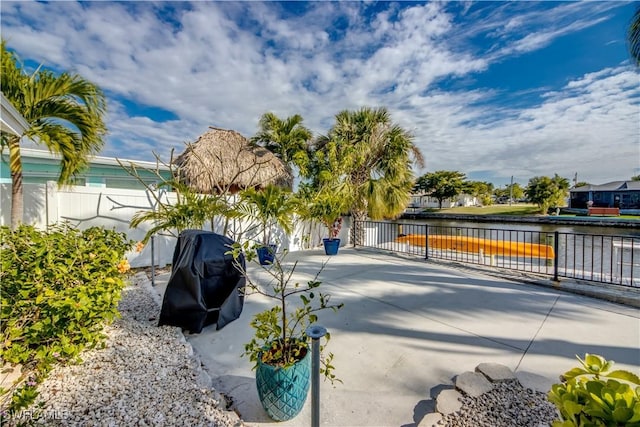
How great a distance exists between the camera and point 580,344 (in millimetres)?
2572

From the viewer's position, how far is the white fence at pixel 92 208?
4758mm

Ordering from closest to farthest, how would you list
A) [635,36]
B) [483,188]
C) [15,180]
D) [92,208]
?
[15,180]
[635,36]
[92,208]
[483,188]

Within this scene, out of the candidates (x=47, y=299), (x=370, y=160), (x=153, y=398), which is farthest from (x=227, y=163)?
(x=153, y=398)

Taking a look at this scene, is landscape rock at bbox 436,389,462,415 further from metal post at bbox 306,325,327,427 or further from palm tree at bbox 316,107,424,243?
palm tree at bbox 316,107,424,243

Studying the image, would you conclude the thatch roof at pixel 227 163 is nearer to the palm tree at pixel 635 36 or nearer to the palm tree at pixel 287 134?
the palm tree at pixel 287 134

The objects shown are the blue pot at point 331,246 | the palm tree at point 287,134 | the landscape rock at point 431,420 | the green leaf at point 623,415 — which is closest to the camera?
the green leaf at point 623,415

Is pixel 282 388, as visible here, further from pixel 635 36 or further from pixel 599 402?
pixel 635 36

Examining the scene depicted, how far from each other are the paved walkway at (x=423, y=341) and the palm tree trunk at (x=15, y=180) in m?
2.52

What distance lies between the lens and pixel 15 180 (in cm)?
419

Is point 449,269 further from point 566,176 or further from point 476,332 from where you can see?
point 566,176

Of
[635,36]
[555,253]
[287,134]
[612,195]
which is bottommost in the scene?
[555,253]

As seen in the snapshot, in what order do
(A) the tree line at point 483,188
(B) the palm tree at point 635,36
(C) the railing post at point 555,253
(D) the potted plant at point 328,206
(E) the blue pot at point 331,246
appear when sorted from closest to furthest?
(C) the railing post at point 555,253 < (B) the palm tree at point 635,36 < (D) the potted plant at point 328,206 < (E) the blue pot at point 331,246 < (A) the tree line at point 483,188

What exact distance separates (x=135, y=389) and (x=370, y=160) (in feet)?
24.8

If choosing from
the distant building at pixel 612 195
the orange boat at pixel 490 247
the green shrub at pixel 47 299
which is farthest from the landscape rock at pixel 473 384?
the distant building at pixel 612 195
